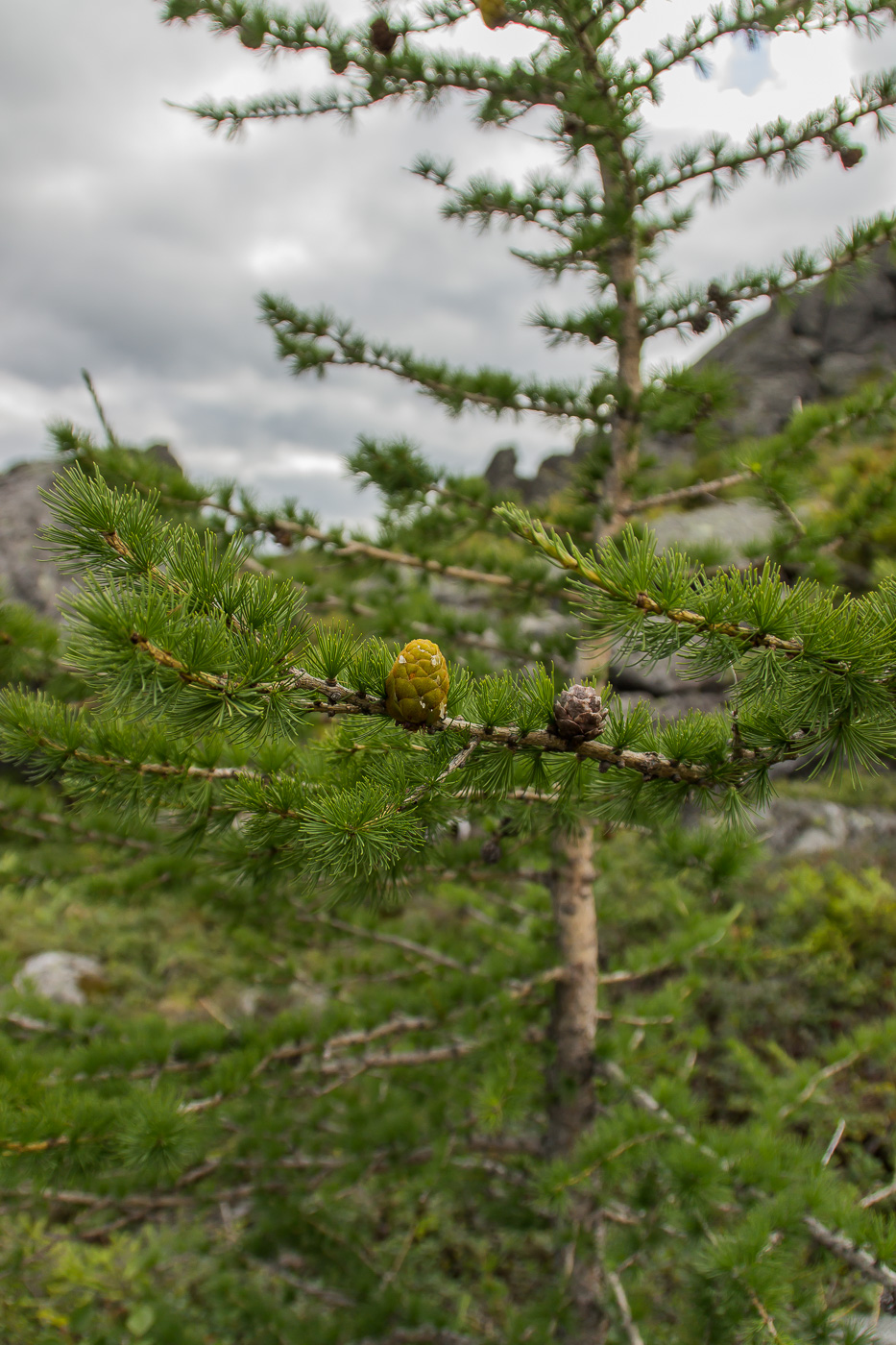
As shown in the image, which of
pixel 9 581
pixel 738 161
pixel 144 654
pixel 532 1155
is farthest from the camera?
pixel 9 581

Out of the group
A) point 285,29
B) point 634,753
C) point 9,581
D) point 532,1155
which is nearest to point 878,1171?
point 532,1155

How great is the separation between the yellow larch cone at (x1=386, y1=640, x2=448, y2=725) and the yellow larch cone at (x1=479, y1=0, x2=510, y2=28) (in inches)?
99.8

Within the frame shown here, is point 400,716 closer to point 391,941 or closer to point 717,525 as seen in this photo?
point 391,941

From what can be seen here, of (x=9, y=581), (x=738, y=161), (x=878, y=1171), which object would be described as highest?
(x=738, y=161)

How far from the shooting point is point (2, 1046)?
92.3 inches

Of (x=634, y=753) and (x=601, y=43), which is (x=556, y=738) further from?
(x=601, y=43)

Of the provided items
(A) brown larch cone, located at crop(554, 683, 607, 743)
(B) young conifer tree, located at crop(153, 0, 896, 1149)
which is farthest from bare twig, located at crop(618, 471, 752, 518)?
(A) brown larch cone, located at crop(554, 683, 607, 743)

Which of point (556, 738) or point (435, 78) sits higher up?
point (435, 78)

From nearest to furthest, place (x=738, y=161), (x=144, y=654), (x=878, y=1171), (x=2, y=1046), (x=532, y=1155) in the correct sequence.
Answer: (x=144, y=654) < (x=2, y=1046) < (x=738, y=161) < (x=532, y=1155) < (x=878, y=1171)

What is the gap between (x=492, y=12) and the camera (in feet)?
7.48

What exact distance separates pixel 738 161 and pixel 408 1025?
3677mm

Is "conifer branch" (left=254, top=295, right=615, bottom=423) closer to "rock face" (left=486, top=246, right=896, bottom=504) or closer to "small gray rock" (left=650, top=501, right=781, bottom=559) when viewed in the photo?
"small gray rock" (left=650, top=501, right=781, bottom=559)

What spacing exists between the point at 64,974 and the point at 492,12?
7.91 meters

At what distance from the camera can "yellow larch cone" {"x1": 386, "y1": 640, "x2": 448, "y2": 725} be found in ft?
3.13
